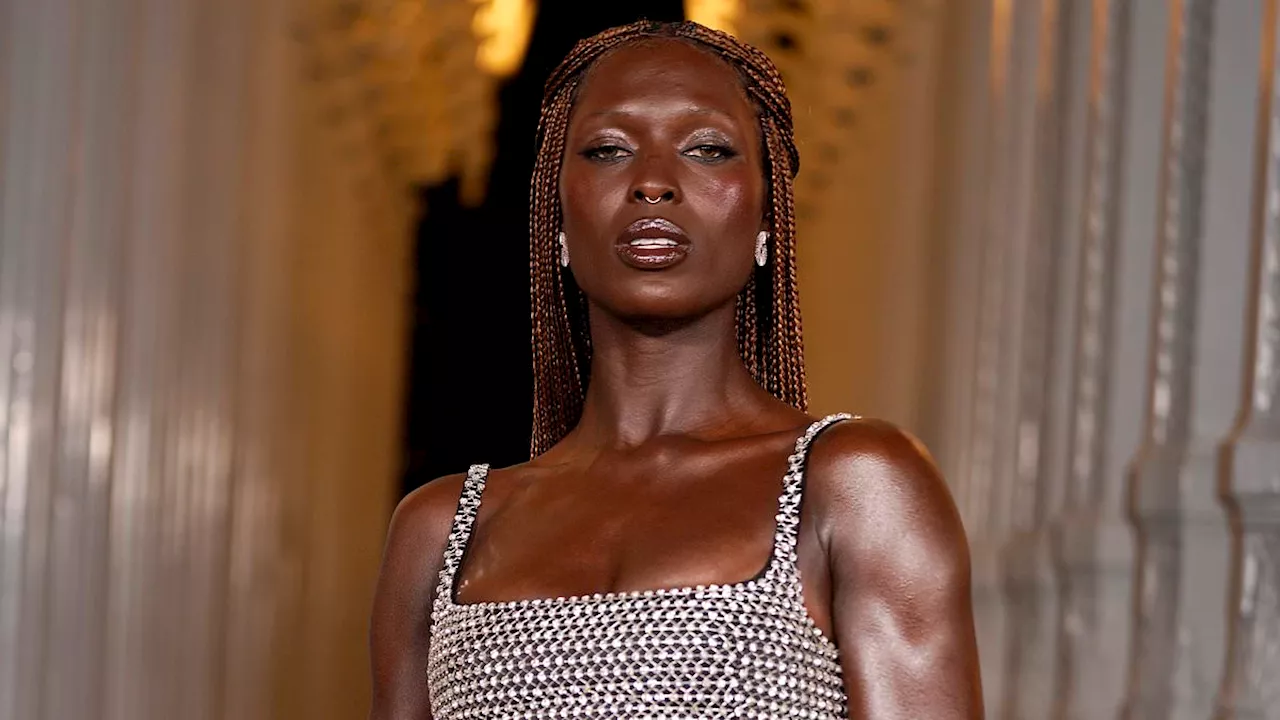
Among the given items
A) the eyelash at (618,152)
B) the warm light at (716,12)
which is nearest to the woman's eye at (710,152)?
the eyelash at (618,152)

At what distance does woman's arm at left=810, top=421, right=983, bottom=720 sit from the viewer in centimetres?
269

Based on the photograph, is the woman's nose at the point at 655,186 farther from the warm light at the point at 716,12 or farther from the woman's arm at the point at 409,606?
the warm light at the point at 716,12

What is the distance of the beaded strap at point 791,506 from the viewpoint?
2.79 m

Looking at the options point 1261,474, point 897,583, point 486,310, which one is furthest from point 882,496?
point 486,310

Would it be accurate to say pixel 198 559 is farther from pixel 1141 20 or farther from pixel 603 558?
pixel 603 558

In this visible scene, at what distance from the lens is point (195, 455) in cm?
840

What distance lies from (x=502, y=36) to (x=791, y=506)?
298 inches

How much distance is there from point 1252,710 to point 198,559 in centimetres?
506

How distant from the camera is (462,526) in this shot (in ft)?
10.3

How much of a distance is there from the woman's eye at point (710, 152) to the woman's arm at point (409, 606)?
1.85 ft

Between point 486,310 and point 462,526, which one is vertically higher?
point 462,526

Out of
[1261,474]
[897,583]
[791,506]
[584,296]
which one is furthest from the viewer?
[1261,474]

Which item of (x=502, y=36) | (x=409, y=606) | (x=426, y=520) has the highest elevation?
(x=502, y=36)

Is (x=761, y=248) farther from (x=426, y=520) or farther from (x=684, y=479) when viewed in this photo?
(x=426, y=520)
